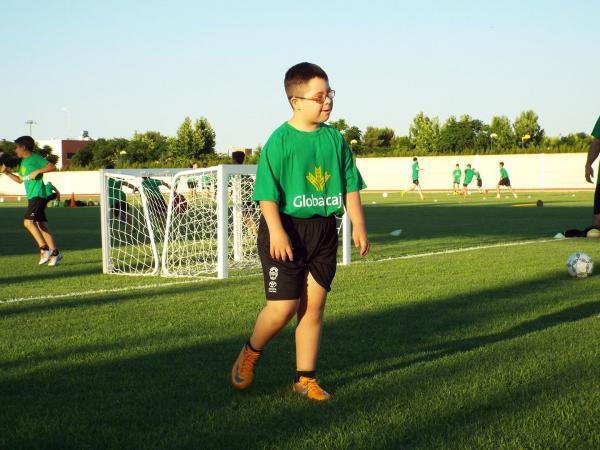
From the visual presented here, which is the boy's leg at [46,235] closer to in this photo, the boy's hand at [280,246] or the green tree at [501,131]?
the boy's hand at [280,246]

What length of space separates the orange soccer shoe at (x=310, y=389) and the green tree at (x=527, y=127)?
295ft

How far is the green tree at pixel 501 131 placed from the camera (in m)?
88.8

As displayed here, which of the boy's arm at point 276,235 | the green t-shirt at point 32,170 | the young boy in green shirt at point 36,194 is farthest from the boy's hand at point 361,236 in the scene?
the green t-shirt at point 32,170

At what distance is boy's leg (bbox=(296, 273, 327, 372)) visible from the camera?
4428mm

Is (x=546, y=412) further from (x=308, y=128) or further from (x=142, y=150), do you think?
(x=142, y=150)

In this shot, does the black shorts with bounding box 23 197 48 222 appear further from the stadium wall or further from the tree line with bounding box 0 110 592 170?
the tree line with bounding box 0 110 592 170

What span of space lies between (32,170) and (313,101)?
8.38 meters

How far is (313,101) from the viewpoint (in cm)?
432

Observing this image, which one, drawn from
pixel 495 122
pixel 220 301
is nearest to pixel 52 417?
pixel 220 301

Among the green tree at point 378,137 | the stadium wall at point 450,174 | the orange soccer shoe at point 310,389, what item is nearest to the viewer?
the orange soccer shoe at point 310,389

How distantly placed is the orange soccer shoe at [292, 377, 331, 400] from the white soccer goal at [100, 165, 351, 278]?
5.63 meters

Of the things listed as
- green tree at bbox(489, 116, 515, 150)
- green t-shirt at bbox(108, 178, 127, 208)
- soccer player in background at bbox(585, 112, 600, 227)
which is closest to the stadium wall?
green tree at bbox(489, 116, 515, 150)

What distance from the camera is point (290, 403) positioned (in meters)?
4.24

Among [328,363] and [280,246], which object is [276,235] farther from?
[328,363]
